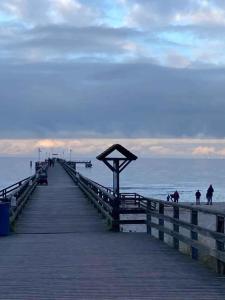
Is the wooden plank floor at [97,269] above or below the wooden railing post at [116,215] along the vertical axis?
below

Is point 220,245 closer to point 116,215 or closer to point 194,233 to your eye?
point 194,233

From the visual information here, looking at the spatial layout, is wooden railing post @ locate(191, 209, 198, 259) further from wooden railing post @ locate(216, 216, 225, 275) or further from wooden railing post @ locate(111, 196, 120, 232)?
wooden railing post @ locate(111, 196, 120, 232)

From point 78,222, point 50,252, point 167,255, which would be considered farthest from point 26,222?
point 167,255

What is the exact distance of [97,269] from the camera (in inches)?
429

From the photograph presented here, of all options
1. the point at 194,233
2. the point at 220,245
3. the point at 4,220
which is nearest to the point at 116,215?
the point at 4,220

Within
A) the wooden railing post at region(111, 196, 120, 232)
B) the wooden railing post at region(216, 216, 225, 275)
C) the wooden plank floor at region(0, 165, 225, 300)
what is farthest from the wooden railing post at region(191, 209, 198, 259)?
the wooden railing post at region(111, 196, 120, 232)

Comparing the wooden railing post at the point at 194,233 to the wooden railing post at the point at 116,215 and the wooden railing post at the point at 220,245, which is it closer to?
the wooden railing post at the point at 220,245

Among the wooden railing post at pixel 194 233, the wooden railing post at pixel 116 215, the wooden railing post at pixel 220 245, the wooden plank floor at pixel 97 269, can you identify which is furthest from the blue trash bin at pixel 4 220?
the wooden railing post at pixel 220 245

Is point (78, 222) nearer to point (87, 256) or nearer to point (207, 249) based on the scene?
point (87, 256)

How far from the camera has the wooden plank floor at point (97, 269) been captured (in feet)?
29.6

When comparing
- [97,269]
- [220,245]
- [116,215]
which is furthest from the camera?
[116,215]

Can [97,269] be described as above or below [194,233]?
below

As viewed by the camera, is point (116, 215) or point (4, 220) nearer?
point (4, 220)

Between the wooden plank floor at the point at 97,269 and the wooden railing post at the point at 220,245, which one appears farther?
the wooden railing post at the point at 220,245
